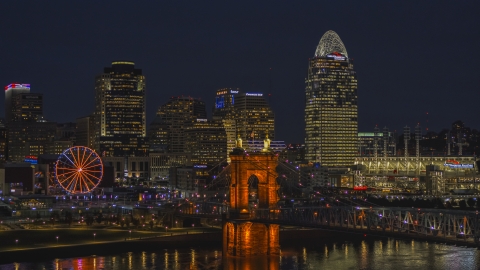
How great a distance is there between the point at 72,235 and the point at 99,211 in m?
16.3

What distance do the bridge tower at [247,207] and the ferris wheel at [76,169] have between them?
40494 mm

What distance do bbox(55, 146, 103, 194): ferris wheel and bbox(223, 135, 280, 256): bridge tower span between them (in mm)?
40494

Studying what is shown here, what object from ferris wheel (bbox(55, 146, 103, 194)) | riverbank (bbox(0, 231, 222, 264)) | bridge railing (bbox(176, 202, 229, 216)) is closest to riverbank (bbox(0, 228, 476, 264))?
riverbank (bbox(0, 231, 222, 264))

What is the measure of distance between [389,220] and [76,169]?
56658mm

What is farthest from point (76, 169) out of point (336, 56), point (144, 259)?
point (336, 56)

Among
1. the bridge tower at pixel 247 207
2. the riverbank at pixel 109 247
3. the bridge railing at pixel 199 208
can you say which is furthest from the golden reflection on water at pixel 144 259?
the bridge railing at pixel 199 208

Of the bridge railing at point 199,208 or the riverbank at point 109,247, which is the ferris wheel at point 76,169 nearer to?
the bridge railing at point 199,208

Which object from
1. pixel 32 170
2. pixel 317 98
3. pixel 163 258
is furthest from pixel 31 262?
pixel 317 98

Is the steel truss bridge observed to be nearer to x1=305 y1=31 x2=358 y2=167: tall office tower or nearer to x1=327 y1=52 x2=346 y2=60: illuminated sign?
x1=305 y1=31 x2=358 y2=167: tall office tower

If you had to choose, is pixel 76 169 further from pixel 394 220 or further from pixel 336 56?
pixel 336 56

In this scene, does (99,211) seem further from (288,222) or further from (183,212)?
(288,222)

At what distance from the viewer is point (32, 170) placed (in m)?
129

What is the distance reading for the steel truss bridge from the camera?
5381cm

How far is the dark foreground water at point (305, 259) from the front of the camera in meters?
70.3
